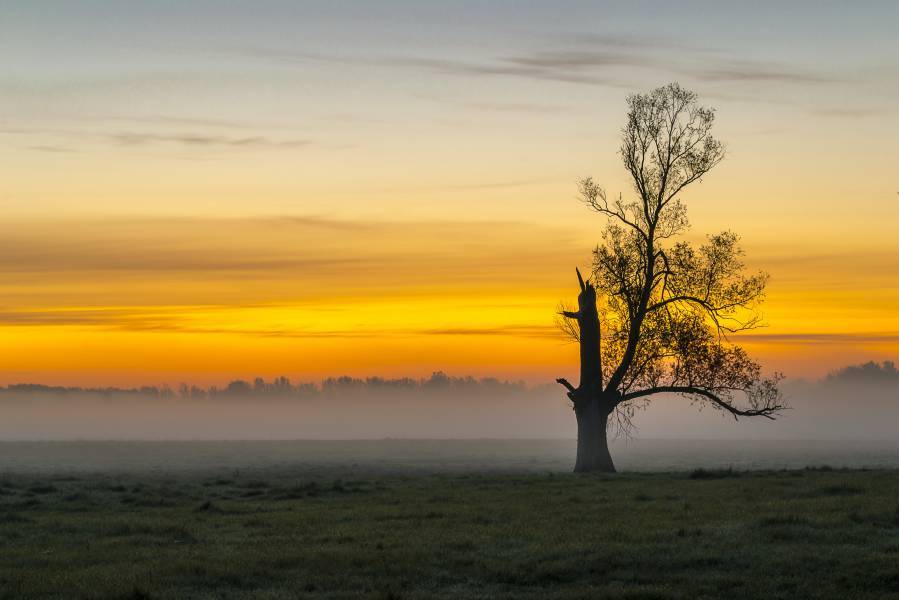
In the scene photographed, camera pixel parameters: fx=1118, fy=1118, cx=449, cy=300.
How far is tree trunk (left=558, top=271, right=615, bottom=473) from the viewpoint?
59.7m

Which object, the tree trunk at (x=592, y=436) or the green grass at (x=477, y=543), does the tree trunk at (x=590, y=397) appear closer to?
the tree trunk at (x=592, y=436)

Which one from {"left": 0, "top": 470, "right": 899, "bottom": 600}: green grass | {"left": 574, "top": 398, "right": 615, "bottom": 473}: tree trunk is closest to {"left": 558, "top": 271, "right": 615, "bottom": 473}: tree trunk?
{"left": 574, "top": 398, "right": 615, "bottom": 473}: tree trunk

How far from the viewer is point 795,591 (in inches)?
858

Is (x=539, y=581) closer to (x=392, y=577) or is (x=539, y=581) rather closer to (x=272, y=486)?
(x=392, y=577)

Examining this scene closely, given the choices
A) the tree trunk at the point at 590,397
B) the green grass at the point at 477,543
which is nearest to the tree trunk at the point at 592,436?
the tree trunk at the point at 590,397

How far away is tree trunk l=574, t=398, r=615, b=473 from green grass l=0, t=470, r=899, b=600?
15.0 metres

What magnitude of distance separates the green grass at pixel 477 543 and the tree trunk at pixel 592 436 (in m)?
15.0

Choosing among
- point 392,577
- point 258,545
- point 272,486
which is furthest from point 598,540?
point 272,486

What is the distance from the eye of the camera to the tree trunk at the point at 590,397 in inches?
2350

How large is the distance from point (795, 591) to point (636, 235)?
39.7 metres

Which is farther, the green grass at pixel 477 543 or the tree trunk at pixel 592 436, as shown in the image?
the tree trunk at pixel 592 436

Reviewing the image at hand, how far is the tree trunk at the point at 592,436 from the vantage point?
5962cm

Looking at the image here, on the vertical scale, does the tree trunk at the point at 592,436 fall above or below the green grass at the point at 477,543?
above

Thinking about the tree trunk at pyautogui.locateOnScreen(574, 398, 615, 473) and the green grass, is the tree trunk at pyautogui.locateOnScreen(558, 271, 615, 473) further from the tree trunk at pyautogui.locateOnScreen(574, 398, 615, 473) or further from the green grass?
the green grass
